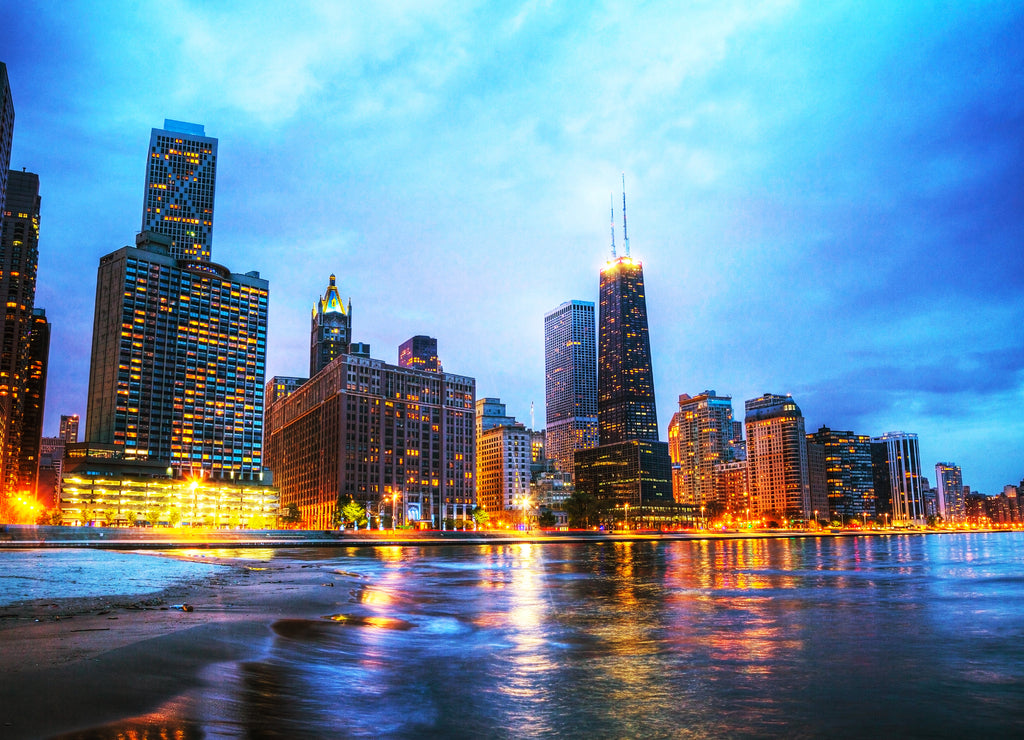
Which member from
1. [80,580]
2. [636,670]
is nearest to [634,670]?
[636,670]

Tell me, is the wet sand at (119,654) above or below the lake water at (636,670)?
above

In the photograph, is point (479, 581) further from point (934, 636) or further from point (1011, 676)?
point (1011, 676)

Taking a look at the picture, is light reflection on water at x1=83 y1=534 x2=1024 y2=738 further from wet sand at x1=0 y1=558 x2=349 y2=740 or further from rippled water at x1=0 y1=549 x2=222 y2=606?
rippled water at x1=0 y1=549 x2=222 y2=606

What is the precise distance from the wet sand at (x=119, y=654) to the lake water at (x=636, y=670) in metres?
1.14

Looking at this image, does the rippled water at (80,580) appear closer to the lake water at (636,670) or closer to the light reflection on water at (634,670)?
the lake water at (636,670)

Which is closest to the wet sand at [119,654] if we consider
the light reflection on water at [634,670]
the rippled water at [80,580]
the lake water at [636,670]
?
the light reflection on water at [634,670]

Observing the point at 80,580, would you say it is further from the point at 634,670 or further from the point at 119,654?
the point at 634,670

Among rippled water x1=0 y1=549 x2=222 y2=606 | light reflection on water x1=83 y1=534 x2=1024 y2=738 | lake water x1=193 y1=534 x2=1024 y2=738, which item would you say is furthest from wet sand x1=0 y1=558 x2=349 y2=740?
rippled water x1=0 y1=549 x2=222 y2=606

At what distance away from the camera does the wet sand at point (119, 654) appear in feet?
40.2

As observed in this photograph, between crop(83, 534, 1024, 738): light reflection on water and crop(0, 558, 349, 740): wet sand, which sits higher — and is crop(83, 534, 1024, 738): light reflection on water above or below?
below

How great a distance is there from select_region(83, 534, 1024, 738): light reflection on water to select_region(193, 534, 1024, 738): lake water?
75 mm

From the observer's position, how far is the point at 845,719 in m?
14.6

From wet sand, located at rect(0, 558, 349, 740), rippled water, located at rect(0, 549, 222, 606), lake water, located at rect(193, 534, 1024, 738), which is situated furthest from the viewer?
rippled water, located at rect(0, 549, 222, 606)

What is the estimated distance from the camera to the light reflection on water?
45.6 feet
